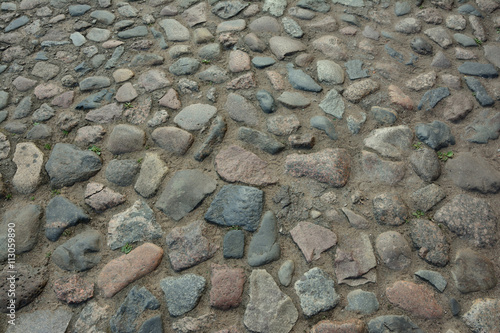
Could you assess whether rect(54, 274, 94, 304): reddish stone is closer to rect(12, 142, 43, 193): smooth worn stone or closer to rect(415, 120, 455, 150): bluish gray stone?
rect(12, 142, 43, 193): smooth worn stone

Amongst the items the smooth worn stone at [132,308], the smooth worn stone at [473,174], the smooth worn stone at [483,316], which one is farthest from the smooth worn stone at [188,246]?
the smooth worn stone at [473,174]

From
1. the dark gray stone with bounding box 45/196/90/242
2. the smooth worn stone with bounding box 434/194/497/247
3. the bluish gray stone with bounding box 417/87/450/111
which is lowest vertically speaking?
the dark gray stone with bounding box 45/196/90/242

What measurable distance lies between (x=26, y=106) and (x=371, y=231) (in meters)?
2.29

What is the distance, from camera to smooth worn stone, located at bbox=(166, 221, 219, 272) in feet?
5.45

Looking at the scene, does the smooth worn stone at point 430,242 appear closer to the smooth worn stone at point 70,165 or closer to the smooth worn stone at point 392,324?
the smooth worn stone at point 392,324

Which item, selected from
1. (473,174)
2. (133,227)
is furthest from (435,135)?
(133,227)

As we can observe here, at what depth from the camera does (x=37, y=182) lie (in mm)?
1984

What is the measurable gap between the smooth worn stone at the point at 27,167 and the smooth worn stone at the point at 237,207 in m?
1.02

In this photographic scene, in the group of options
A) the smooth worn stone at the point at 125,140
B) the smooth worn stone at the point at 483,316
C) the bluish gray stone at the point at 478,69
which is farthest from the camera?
the bluish gray stone at the point at 478,69

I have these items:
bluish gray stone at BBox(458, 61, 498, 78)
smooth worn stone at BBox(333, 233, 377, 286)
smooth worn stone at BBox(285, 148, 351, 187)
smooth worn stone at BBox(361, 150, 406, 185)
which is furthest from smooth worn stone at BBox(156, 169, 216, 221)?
bluish gray stone at BBox(458, 61, 498, 78)

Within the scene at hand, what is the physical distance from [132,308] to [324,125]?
1380 mm

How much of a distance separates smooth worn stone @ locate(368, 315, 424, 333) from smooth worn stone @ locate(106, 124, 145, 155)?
4.92 ft

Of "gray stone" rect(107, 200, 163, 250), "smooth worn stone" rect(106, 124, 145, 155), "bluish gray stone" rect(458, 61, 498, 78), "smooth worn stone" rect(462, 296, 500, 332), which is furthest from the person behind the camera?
"bluish gray stone" rect(458, 61, 498, 78)

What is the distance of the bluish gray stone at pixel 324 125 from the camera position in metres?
2.06
